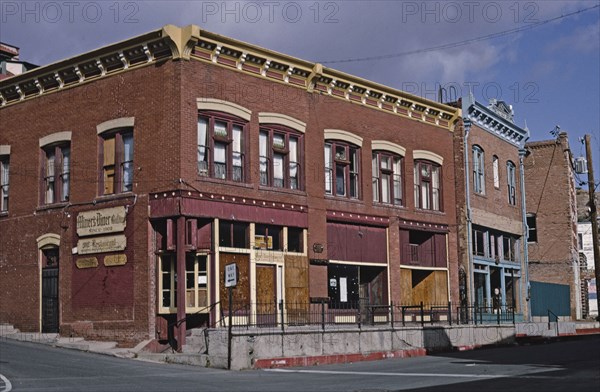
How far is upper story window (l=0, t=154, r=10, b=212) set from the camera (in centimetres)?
3056

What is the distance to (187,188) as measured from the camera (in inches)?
982

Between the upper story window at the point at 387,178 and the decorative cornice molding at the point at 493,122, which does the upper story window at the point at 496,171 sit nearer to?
the decorative cornice molding at the point at 493,122

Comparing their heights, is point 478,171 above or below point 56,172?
above

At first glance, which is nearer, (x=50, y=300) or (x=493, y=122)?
(x=50, y=300)

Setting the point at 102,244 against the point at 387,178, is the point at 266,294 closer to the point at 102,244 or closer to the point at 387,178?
the point at 102,244

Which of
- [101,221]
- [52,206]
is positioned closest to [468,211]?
[101,221]

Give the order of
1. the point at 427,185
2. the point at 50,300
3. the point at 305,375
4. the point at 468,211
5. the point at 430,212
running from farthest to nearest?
the point at 468,211
the point at 427,185
the point at 430,212
the point at 50,300
the point at 305,375

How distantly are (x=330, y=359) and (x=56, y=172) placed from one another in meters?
11.9

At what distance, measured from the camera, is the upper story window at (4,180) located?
100 ft

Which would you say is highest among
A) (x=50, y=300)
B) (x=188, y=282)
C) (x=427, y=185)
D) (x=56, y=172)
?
(x=427, y=185)

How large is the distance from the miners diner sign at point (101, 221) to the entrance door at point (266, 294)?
15.7ft

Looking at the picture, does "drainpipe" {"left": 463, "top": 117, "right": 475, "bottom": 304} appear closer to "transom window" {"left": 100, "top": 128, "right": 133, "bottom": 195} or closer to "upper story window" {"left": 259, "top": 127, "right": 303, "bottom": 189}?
"upper story window" {"left": 259, "top": 127, "right": 303, "bottom": 189}

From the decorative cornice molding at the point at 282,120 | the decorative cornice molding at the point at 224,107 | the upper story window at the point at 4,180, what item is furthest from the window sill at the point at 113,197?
the upper story window at the point at 4,180

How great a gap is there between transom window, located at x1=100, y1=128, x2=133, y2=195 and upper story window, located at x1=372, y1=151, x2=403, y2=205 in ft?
35.4
